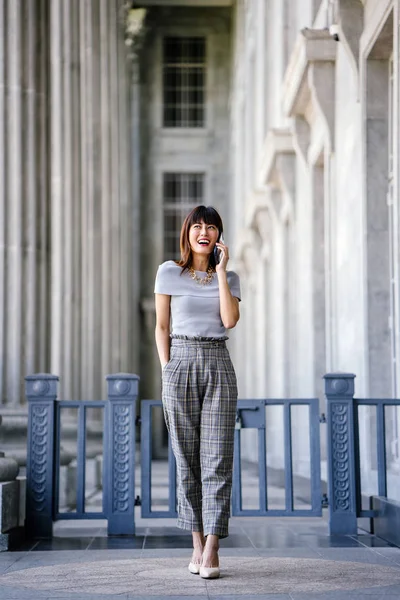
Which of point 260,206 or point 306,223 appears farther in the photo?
point 260,206

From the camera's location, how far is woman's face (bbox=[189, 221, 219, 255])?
6010 mm

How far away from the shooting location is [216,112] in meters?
35.8

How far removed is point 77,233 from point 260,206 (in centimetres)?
465

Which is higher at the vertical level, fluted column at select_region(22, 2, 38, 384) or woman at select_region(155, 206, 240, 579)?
fluted column at select_region(22, 2, 38, 384)

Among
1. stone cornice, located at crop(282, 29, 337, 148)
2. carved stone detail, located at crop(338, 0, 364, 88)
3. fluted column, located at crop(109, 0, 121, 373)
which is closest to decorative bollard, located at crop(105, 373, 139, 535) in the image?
carved stone detail, located at crop(338, 0, 364, 88)

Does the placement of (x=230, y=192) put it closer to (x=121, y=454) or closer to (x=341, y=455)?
(x=121, y=454)

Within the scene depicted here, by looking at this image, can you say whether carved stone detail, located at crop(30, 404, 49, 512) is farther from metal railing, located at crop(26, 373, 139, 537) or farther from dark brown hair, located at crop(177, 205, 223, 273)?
dark brown hair, located at crop(177, 205, 223, 273)

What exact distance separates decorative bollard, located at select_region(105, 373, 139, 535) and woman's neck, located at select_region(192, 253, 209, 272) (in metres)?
2.32

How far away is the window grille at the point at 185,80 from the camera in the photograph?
3594cm

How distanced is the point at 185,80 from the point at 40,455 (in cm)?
2922

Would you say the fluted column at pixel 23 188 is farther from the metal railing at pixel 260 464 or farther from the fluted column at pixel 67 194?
the fluted column at pixel 67 194

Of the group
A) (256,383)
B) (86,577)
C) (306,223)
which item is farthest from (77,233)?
(86,577)

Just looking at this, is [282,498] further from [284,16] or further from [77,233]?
[284,16]

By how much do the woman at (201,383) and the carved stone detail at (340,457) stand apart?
2.19 metres
